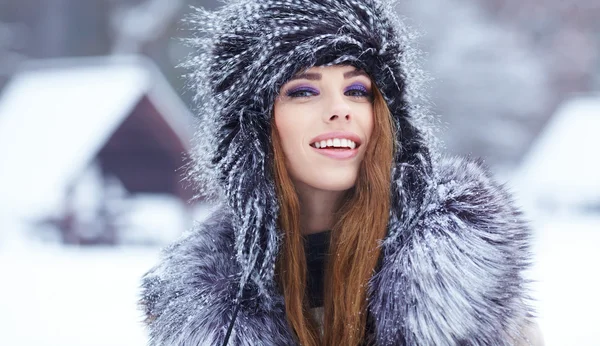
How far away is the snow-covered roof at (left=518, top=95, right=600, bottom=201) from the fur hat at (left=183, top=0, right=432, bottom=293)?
448 cm

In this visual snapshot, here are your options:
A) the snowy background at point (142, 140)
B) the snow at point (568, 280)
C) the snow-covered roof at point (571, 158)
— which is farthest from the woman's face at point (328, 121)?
the snow-covered roof at point (571, 158)

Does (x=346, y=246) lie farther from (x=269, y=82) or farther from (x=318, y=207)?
(x=269, y=82)

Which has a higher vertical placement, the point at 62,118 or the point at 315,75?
the point at 62,118

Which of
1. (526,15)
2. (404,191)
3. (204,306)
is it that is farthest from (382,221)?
(526,15)

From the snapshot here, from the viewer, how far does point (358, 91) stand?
1.06 meters

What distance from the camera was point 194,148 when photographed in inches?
50.3

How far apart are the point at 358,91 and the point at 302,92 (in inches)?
3.5

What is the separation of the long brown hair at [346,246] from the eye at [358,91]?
0.01m

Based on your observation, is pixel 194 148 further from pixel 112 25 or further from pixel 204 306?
pixel 112 25

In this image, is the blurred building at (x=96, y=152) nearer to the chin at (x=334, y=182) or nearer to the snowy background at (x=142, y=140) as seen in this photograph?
the snowy background at (x=142, y=140)

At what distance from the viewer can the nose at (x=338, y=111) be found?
1.02 metres

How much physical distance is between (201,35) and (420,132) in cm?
47

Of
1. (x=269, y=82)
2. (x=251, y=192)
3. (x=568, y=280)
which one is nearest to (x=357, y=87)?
(x=269, y=82)

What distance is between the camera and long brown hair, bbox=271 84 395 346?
99 cm
